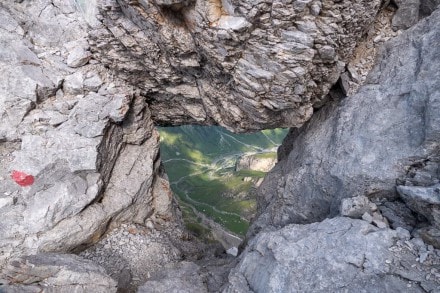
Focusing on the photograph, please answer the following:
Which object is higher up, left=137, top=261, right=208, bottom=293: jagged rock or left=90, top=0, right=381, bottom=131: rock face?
left=90, top=0, right=381, bottom=131: rock face

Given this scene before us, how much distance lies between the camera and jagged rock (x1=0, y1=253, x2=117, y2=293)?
18.2 meters

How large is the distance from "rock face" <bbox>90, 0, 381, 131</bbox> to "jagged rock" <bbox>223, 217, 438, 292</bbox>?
9.71 m

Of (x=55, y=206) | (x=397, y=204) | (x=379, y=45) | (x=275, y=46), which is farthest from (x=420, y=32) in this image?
(x=55, y=206)

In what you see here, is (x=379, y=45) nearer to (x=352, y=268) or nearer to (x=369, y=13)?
(x=369, y=13)

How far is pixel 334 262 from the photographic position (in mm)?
14000

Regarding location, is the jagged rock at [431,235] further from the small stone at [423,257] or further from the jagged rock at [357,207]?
the jagged rock at [357,207]

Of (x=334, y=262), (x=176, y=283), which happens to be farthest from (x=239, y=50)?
(x=176, y=283)

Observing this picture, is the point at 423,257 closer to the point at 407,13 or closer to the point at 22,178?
the point at 407,13

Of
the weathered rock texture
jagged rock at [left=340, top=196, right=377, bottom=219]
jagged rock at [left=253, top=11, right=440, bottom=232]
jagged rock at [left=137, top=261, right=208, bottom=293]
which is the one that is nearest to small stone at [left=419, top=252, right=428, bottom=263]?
jagged rock at [left=340, top=196, right=377, bottom=219]

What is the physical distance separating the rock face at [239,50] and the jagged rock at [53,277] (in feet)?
50.9

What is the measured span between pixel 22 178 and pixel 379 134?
24.2 metres

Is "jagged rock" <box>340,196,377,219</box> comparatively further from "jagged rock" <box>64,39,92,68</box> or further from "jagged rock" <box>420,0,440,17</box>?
"jagged rock" <box>64,39,92,68</box>

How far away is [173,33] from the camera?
2180 centimetres

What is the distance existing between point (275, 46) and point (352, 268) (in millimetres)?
12792
